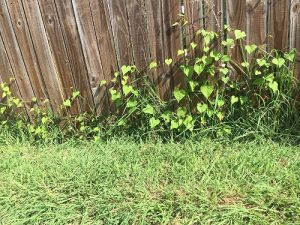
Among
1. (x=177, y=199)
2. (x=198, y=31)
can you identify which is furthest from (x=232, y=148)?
(x=198, y=31)

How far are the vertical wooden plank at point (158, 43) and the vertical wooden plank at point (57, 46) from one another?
35.9 inches

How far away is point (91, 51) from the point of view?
3.74m

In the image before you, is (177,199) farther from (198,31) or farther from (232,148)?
(198,31)

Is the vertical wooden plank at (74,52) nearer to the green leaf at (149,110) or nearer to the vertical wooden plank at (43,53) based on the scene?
the vertical wooden plank at (43,53)

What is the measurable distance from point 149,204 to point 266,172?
0.98 m

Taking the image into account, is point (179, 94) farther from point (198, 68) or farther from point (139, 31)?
point (139, 31)

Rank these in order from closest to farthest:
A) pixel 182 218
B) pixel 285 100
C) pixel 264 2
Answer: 1. pixel 182 218
2. pixel 264 2
3. pixel 285 100

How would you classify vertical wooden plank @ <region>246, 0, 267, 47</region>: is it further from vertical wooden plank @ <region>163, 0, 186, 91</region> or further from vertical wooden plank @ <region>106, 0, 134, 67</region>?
vertical wooden plank @ <region>106, 0, 134, 67</region>

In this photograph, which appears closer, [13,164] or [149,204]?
[149,204]

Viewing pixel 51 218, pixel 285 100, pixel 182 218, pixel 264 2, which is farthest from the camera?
pixel 285 100

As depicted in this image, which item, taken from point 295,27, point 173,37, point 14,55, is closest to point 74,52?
point 14,55

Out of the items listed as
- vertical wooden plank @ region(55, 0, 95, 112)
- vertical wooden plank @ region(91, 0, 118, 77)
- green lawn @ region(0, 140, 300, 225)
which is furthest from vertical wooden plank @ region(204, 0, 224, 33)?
vertical wooden plank @ region(55, 0, 95, 112)

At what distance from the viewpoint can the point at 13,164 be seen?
369cm

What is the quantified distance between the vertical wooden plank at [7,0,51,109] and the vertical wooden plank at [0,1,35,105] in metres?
0.05
